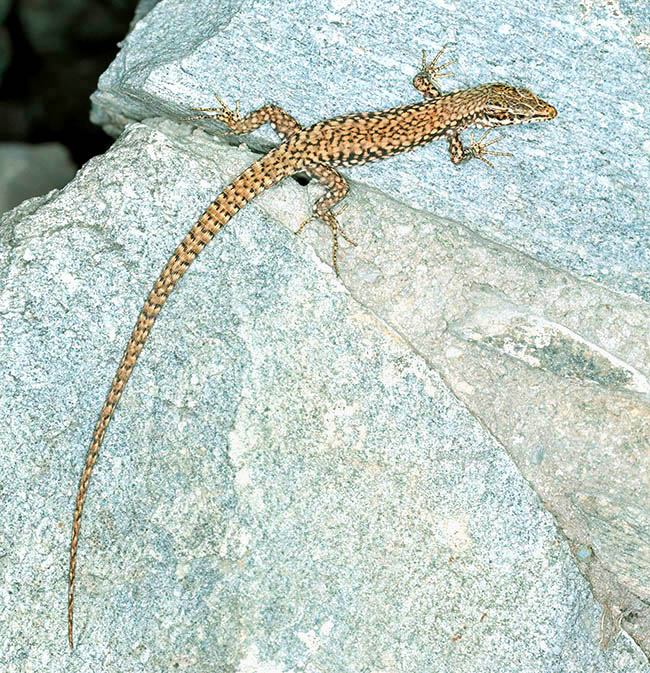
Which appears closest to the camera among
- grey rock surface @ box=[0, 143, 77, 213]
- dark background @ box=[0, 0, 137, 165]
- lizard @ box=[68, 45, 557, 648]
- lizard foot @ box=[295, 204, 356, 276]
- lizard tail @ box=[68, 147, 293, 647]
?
lizard tail @ box=[68, 147, 293, 647]

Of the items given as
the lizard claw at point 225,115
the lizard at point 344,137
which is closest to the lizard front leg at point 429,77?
the lizard at point 344,137

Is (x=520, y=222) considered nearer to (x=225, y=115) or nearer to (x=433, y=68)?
(x=433, y=68)

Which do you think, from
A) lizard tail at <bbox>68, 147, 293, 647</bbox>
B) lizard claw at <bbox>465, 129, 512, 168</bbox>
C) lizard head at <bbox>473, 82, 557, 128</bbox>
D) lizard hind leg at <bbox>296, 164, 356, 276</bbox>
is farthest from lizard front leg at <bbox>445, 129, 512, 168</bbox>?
lizard tail at <bbox>68, 147, 293, 647</bbox>

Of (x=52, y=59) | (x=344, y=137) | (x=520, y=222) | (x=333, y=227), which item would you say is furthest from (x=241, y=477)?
(x=52, y=59)

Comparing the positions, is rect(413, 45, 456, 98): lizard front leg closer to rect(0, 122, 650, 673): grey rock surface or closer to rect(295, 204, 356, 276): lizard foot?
rect(295, 204, 356, 276): lizard foot

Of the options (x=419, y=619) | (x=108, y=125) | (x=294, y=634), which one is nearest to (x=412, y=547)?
(x=419, y=619)

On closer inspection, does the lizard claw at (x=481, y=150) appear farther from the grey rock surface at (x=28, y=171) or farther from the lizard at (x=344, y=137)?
the grey rock surface at (x=28, y=171)
